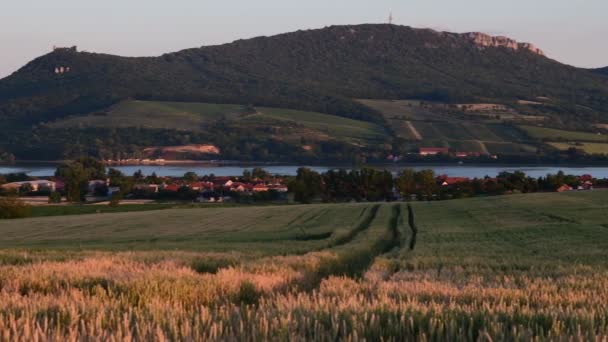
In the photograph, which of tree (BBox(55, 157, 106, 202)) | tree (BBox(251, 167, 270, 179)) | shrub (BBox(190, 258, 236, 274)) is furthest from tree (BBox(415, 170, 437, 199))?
shrub (BBox(190, 258, 236, 274))

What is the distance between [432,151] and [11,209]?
131592mm

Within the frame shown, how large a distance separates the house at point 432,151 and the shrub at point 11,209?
127717 mm

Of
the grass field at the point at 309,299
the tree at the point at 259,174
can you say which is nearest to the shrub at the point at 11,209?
the grass field at the point at 309,299

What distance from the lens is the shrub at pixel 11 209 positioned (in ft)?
220

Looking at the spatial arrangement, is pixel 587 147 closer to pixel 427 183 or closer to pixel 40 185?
pixel 427 183

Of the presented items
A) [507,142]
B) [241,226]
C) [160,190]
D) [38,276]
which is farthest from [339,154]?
[38,276]

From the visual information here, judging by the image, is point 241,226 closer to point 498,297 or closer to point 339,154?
point 498,297

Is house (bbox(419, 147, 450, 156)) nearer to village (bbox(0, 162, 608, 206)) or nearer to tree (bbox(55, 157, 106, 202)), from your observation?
village (bbox(0, 162, 608, 206))

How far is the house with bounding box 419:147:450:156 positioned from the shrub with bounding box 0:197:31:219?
419 feet

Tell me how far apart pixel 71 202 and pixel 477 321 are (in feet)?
306

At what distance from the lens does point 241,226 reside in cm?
4200

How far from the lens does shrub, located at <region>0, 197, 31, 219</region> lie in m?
67.2

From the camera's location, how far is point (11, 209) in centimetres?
6762

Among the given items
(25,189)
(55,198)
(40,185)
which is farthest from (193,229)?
(40,185)
